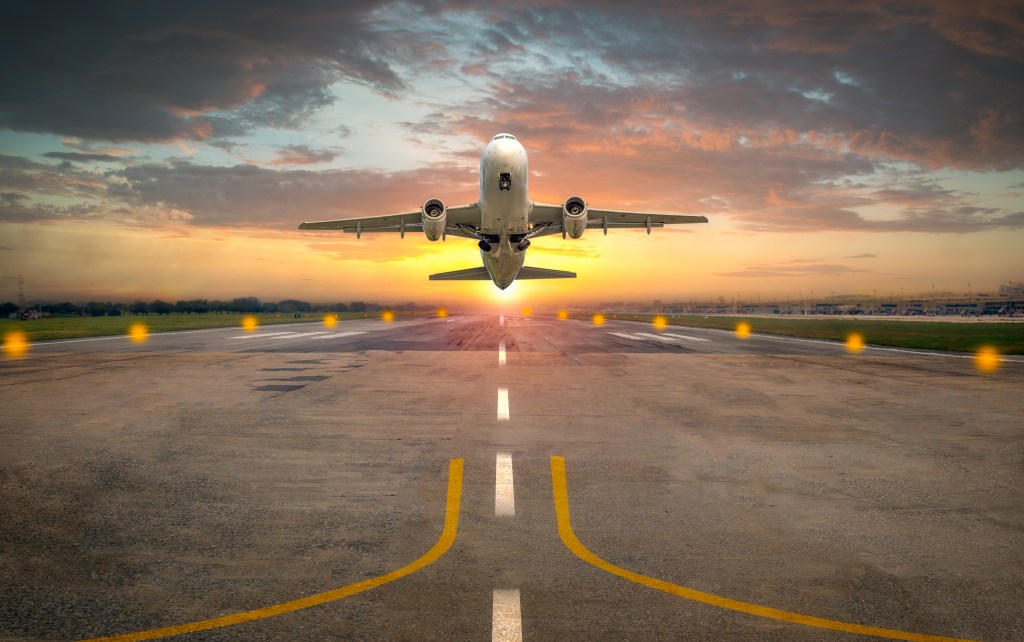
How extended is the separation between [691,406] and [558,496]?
718 cm

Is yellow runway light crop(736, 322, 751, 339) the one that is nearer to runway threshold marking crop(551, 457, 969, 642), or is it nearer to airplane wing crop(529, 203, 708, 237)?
airplane wing crop(529, 203, 708, 237)

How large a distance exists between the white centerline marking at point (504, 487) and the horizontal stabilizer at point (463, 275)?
30.6m

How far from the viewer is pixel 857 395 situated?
14.8m

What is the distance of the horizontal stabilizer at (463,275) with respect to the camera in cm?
3888

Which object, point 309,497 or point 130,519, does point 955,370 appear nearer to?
point 309,497

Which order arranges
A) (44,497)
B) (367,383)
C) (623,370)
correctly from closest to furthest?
(44,497) → (367,383) → (623,370)

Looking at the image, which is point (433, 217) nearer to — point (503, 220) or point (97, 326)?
point (503, 220)

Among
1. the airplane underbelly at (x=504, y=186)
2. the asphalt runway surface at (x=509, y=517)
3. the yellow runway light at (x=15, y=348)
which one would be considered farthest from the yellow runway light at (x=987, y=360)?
the yellow runway light at (x=15, y=348)

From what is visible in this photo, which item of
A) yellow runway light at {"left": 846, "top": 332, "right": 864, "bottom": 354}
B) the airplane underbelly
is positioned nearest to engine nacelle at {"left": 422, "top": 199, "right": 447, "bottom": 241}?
the airplane underbelly

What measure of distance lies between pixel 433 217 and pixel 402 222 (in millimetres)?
8283

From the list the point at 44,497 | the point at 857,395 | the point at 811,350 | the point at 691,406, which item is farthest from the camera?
the point at 811,350

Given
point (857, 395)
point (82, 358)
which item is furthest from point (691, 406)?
point (82, 358)

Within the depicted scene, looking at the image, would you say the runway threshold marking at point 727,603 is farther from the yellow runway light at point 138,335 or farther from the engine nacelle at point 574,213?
the yellow runway light at point 138,335

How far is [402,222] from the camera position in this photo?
32.8 meters
